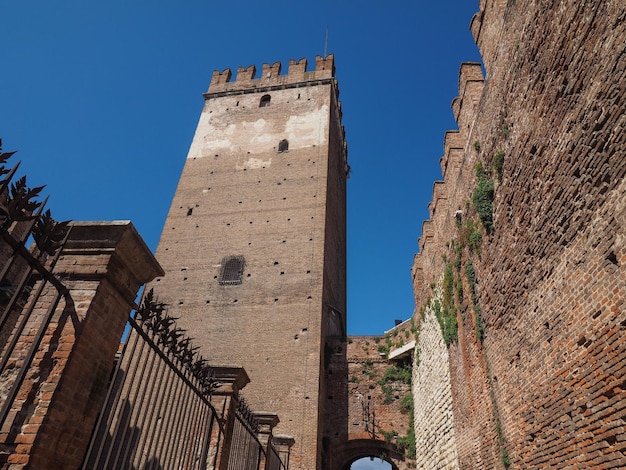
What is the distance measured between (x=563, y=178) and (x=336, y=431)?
10.7 m

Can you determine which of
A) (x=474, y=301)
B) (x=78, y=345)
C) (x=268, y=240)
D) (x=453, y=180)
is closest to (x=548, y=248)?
(x=474, y=301)

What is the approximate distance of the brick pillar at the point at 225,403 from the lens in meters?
5.07

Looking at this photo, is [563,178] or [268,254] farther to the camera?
[268,254]

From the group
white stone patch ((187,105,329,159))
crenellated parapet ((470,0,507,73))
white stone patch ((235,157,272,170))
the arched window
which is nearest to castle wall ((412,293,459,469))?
crenellated parapet ((470,0,507,73))

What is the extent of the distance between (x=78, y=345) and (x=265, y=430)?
6070mm

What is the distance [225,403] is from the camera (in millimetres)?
5430

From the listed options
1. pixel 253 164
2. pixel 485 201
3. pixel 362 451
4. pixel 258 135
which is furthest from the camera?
pixel 258 135

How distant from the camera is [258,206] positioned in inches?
684

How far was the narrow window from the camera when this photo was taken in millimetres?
15484

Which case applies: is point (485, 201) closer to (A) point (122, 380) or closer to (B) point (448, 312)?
(B) point (448, 312)

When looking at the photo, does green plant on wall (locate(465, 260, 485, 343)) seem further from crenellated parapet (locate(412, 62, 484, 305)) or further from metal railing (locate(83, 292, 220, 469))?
metal railing (locate(83, 292, 220, 469))

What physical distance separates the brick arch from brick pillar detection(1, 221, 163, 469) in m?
11.6

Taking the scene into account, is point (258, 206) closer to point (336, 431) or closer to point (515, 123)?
point (336, 431)

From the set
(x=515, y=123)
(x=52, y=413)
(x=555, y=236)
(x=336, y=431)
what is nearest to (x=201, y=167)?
(x=336, y=431)
